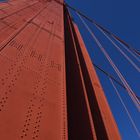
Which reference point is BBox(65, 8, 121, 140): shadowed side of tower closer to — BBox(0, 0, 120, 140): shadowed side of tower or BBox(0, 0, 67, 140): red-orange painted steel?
BBox(0, 0, 120, 140): shadowed side of tower

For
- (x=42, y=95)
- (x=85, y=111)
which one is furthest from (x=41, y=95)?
(x=85, y=111)

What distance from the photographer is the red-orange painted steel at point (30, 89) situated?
2963mm

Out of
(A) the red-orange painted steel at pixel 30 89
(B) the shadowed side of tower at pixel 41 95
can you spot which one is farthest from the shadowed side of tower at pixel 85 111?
(A) the red-orange painted steel at pixel 30 89

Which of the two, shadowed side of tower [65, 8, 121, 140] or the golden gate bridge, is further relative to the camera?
shadowed side of tower [65, 8, 121, 140]

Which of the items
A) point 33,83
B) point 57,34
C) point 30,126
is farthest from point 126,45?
point 30,126

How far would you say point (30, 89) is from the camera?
145 inches

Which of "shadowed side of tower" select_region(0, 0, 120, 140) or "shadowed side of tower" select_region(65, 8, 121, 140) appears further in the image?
"shadowed side of tower" select_region(65, 8, 121, 140)

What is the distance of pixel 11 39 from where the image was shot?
493 centimetres

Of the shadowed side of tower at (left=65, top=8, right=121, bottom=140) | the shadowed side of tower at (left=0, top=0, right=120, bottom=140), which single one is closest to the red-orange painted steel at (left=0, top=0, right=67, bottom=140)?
the shadowed side of tower at (left=0, top=0, right=120, bottom=140)

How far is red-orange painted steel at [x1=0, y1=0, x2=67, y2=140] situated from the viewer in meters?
2.96

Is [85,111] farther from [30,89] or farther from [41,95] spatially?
[30,89]

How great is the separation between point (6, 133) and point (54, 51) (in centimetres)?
352

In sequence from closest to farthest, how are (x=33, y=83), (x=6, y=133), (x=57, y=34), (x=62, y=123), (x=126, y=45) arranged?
(x=6, y=133), (x=62, y=123), (x=33, y=83), (x=57, y=34), (x=126, y=45)

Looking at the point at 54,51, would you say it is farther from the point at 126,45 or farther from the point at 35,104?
the point at 126,45
